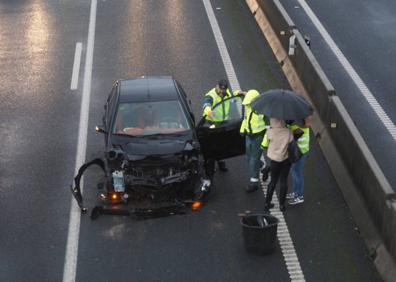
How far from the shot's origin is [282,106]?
10.5 meters

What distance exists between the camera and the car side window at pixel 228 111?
12.0 m

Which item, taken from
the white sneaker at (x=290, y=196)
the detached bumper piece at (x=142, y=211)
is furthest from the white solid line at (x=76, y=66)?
the white sneaker at (x=290, y=196)

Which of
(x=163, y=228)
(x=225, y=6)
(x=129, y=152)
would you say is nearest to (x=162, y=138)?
(x=129, y=152)

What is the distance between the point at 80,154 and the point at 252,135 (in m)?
3.62

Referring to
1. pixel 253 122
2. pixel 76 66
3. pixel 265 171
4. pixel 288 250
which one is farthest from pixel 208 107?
pixel 76 66

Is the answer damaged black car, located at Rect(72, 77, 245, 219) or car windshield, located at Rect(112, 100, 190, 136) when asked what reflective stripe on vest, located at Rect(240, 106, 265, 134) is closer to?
damaged black car, located at Rect(72, 77, 245, 219)

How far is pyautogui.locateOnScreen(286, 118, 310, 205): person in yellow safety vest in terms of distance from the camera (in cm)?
1105

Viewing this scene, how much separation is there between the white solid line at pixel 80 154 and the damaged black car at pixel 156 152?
1.05ft

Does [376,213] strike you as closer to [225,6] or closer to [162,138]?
[162,138]

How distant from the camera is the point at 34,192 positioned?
39.7ft

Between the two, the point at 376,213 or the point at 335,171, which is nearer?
the point at 376,213

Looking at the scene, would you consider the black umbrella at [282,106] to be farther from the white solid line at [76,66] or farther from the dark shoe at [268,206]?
the white solid line at [76,66]

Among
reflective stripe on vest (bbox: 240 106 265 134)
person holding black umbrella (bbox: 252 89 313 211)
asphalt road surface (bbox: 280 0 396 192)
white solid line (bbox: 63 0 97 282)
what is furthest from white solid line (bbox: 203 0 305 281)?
white solid line (bbox: 63 0 97 282)

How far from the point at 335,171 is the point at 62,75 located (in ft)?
25.1
